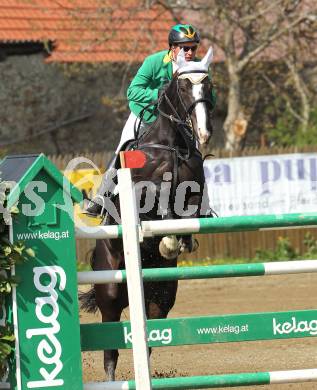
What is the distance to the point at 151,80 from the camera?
7.09 metres

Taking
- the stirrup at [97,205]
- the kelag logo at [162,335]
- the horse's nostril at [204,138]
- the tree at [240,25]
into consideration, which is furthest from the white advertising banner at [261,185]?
the kelag logo at [162,335]

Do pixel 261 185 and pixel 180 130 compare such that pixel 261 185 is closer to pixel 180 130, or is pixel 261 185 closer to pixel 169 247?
pixel 180 130

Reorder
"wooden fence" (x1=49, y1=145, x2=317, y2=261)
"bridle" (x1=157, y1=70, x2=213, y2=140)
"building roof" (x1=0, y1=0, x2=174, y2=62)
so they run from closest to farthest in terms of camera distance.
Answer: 1. "bridle" (x1=157, y1=70, x2=213, y2=140)
2. "wooden fence" (x1=49, y1=145, x2=317, y2=261)
3. "building roof" (x1=0, y1=0, x2=174, y2=62)

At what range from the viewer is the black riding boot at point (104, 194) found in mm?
6965

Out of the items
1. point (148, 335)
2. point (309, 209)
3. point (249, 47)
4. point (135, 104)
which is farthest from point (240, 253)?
point (148, 335)

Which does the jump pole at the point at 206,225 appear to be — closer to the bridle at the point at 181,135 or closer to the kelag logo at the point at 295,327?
the kelag logo at the point at 295,327

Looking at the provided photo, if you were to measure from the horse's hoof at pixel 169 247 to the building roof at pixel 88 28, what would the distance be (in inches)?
437

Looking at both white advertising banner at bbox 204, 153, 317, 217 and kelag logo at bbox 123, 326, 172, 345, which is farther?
white advertising banner at bbox 204, 153, 317, 217

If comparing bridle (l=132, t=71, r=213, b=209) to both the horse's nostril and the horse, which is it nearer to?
the horse

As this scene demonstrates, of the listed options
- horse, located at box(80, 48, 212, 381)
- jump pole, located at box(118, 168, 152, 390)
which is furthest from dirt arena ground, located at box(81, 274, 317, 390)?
jump pole, located at box(118, 168, 152, 390)

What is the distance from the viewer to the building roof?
17.1 m

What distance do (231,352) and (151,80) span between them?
2.45 meters

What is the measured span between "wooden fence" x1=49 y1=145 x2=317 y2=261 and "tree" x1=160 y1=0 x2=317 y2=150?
9.45ft

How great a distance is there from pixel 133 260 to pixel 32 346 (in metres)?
0.62
